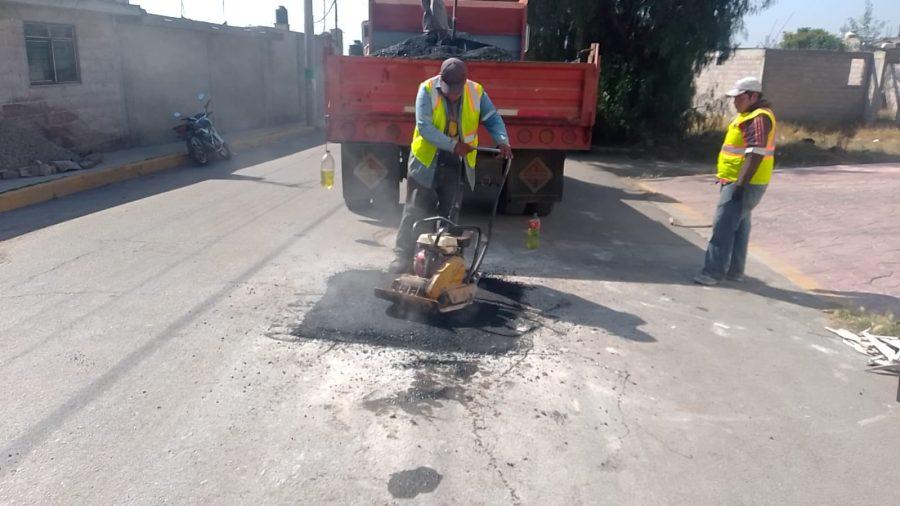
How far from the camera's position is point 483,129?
7.97 m

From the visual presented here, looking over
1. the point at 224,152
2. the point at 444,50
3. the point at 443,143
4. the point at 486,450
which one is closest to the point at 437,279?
the point at 443,143

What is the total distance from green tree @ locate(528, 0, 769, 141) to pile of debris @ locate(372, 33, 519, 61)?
7663mm

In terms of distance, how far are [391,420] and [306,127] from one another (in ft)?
61.2

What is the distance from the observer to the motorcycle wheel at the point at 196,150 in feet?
42.6

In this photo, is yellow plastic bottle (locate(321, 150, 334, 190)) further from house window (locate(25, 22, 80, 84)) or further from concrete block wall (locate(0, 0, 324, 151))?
house window (locate(25, 22, 80, 84))

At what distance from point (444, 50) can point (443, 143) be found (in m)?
3.35

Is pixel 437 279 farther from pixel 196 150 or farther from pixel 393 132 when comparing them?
pixel 196 150

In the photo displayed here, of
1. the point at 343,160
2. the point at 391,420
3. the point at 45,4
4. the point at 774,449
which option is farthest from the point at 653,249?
the point at 45,4

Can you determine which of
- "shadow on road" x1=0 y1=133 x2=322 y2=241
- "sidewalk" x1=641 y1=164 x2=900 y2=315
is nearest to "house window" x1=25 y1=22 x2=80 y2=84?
"shadow on road" x1=0 y1=133 x2=322 y2=241

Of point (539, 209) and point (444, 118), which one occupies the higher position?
point (444, 118)

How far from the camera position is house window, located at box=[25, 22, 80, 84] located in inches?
474

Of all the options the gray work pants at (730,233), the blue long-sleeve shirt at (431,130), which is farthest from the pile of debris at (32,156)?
the gray work pants at (730,233)

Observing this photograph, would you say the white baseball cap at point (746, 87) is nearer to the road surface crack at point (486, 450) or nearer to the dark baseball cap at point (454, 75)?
the dark baseball cap at point (454, 75)

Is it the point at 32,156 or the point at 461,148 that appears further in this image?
the point at 32,156
